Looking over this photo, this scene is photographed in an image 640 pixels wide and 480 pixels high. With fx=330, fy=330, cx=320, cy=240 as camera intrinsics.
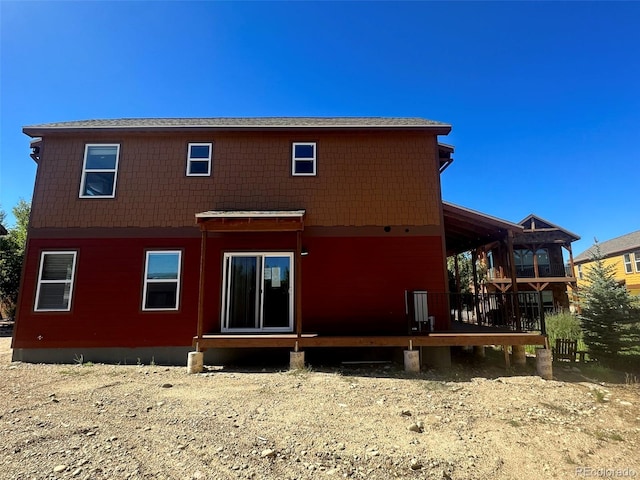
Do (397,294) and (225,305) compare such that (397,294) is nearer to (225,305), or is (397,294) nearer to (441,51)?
(225,305)

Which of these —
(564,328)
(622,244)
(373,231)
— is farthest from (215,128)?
(622,244)

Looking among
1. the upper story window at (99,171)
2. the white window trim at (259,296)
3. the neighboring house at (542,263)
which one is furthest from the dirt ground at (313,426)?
the neighboring house at (542,263)

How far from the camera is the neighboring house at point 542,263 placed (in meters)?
22.0

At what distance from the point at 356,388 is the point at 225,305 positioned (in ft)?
14.1

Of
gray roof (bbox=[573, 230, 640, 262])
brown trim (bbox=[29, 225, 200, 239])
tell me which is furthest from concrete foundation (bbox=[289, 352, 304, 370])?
gray roof (bbox=[573, 230, 640, 262])

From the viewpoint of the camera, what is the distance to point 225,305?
882 centimetres

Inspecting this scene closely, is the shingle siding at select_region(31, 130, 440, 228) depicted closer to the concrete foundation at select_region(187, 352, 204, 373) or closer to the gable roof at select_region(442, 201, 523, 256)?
the gable roof at select_region(442, 201, 523, 256)

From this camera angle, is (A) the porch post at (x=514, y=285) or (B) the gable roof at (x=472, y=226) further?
(B) the gable roof at (x=472, y=226)

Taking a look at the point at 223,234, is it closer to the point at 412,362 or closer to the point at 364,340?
the point at 364,340

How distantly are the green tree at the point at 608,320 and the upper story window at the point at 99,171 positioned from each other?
13828mm

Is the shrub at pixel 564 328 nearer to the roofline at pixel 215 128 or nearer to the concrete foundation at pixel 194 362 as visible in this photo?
the roofline at pixel 215 128

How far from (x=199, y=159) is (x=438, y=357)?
8323mm
